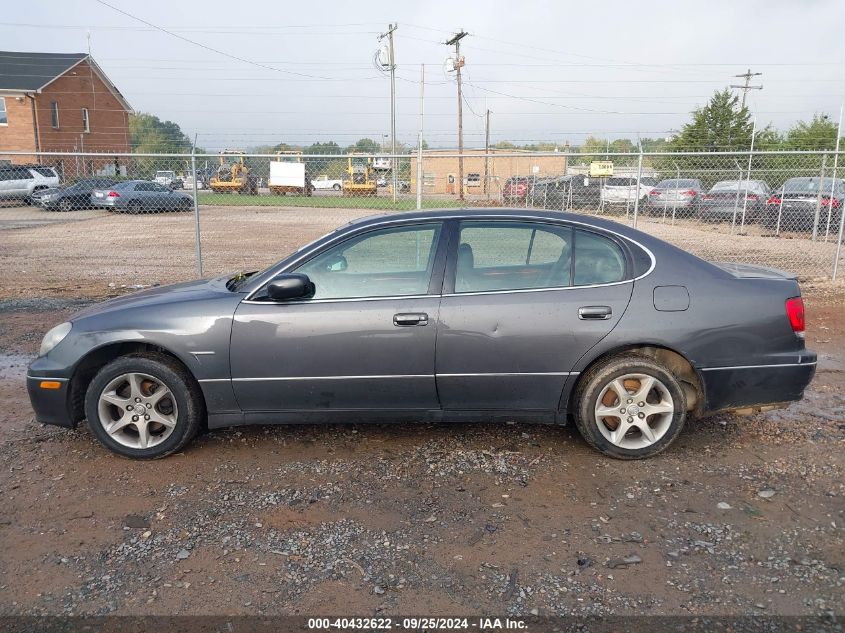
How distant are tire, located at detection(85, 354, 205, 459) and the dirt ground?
0.43ft

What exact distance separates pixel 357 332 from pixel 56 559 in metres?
1.94

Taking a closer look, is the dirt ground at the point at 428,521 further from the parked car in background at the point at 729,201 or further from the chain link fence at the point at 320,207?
the parked car in background at the point at 729,201

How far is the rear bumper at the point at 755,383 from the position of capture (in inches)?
167

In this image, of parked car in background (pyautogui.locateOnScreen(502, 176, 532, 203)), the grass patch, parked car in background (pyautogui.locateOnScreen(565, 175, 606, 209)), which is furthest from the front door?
parked car in background (pyautogui.locateOnScreen(565, 175, 606, 209))

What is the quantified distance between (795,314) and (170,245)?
1446 cm

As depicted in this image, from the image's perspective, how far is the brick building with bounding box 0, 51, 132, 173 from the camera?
38031 millimetres

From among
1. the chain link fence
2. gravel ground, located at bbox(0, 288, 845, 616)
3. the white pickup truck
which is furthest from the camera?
the white pickup truck

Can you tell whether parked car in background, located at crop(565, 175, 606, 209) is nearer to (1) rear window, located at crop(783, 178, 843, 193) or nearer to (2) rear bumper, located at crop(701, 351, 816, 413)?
(1) rear window, located at crop(783, 178, 843, 193)

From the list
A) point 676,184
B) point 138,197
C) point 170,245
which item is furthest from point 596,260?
point 138,197

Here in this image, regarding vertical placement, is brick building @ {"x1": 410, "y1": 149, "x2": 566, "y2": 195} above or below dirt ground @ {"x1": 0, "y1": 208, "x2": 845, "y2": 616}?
above

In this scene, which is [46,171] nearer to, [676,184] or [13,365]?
[676,184]

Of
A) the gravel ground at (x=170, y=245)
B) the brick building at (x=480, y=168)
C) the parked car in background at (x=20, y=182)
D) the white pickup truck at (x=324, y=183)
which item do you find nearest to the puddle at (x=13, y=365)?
the gravel ground at (x=170, y=245)

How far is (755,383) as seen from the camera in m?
4.27

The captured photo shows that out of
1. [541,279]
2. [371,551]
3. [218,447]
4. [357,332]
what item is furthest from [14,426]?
[541,279]
